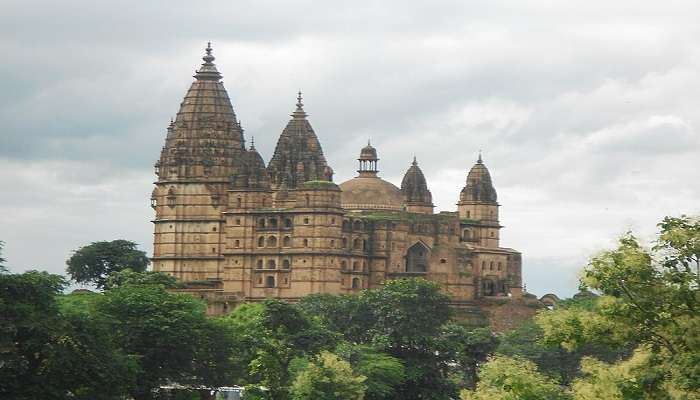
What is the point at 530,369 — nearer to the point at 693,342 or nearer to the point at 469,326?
the point at 693,342

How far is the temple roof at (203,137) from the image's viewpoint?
12719 cm

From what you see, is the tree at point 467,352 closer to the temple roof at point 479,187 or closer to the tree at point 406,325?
the tree at point 406,325

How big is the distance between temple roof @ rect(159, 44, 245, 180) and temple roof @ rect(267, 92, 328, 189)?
3059 millimetres

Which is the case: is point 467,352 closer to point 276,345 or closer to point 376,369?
point 376,369

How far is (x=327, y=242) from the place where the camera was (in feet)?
385

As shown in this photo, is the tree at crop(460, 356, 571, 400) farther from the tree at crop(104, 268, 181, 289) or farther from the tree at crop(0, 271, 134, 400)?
the tree at crop(104, 268, 181, 289)

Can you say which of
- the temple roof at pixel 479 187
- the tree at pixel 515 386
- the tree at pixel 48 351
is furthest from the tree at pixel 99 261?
the tree at pixel 515 386

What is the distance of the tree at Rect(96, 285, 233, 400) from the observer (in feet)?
230

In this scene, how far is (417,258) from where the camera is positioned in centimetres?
12225

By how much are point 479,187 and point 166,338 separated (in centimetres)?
6325

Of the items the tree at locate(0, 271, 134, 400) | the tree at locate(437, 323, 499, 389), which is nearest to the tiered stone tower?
the tree at locate(437, 323, 499, 389)

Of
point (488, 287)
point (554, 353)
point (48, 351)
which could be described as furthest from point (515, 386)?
→ point (488, 287)

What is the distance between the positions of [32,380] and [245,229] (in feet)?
207

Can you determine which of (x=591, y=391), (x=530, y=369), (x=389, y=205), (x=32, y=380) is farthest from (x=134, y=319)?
(x=389, y=205)
